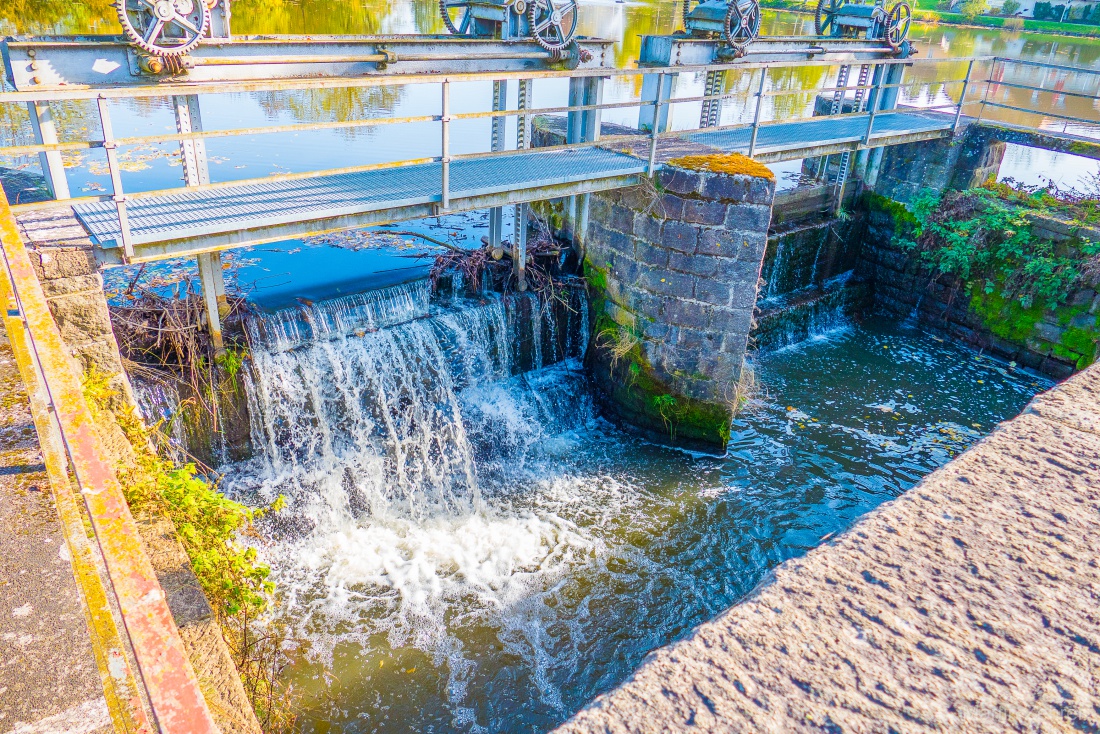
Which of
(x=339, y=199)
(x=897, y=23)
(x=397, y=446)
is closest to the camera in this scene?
(x=339, y=199)

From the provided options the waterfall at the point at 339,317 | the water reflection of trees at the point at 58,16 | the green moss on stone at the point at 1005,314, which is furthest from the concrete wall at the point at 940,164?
the water reflection of trees at the point at 58,16

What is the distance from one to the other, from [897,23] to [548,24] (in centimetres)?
597

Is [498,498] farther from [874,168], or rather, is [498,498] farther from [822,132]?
[874,168]

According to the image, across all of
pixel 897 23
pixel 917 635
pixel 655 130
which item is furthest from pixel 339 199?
pixel 897 23

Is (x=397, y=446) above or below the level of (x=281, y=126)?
below

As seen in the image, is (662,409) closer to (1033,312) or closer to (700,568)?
(700,568)

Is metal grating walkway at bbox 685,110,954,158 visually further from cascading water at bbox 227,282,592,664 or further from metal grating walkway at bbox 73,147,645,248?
cascading water at bbox 227,282,592,664

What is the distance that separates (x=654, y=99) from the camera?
7820 millimetres

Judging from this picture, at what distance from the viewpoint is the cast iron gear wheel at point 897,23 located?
10570 mm

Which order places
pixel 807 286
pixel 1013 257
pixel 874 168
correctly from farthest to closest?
1. pixel 874 168
2. pixel 807 286
3. pixel 1013 257

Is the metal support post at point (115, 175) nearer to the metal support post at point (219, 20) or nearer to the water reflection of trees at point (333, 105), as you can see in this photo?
the metal support post at point (219, 20)

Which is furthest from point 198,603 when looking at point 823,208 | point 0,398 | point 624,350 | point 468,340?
point 823,208

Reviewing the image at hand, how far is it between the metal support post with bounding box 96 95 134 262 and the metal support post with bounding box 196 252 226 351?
1135mm

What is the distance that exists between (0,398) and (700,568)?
16.4 feet
